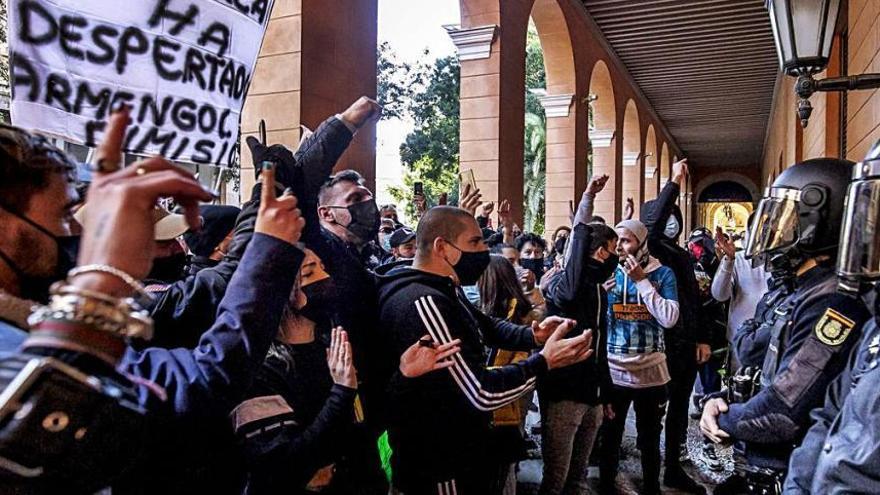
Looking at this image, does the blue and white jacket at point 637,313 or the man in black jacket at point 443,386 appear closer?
the man in black jacket at point 443,386

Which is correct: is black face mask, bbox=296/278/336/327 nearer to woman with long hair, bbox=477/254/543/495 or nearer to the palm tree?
woman with long hair, bbox=477/254/543/495

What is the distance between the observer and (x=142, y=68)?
2.10 m

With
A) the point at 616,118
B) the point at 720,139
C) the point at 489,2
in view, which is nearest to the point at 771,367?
the point at 489,2

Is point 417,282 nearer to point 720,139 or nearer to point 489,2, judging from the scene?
point 489,2

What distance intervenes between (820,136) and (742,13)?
23.8 feet

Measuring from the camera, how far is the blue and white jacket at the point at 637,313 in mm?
3924

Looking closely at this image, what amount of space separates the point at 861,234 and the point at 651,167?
22.1 meters

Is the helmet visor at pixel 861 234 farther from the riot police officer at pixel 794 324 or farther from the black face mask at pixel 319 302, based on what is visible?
the black face mask at pixel 319 302

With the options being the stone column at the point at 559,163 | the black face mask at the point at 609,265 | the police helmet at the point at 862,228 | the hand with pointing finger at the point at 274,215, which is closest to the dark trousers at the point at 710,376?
the black face mask at the point at 609,265

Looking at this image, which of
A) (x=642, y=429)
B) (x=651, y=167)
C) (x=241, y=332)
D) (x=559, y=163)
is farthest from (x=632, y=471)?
(x=651, y=167)

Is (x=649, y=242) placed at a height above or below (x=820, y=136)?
below

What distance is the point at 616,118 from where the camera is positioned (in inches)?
597

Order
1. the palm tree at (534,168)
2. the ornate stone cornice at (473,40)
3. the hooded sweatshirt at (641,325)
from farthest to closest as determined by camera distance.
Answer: the palm tree at (534,168)
the ornate stone cornice at (473,40)
the hooded sweatshirt at (641,325)

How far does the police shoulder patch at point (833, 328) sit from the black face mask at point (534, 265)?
4.54 metres
